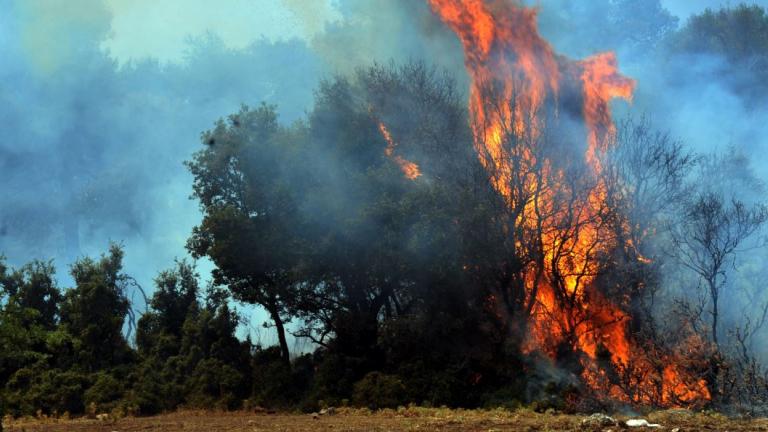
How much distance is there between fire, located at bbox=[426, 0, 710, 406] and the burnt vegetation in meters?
0.12

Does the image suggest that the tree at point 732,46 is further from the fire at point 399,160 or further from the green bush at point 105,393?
the green bush at point 105,393

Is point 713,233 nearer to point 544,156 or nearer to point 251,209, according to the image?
point 544,156

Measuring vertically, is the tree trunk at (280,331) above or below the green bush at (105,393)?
above

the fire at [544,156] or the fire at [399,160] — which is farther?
the fire at [399,160]

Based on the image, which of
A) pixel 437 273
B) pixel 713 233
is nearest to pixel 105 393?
pixel 437 273

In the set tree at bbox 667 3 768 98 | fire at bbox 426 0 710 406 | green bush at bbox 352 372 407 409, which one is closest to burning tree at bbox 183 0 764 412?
fire at bbox 426 0 710 406

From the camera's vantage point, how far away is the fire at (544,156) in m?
24.7

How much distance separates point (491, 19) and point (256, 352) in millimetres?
18780

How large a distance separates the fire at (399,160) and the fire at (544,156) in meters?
2.97

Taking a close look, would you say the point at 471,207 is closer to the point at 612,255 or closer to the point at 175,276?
the point at 612,255

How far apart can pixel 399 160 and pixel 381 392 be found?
9.97 meters

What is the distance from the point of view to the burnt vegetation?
2197 centimetres

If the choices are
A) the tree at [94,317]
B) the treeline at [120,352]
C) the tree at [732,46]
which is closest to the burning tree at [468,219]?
the treeline at [120,352]

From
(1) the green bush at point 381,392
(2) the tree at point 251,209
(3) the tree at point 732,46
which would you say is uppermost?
(3) the tree at point 732,46
